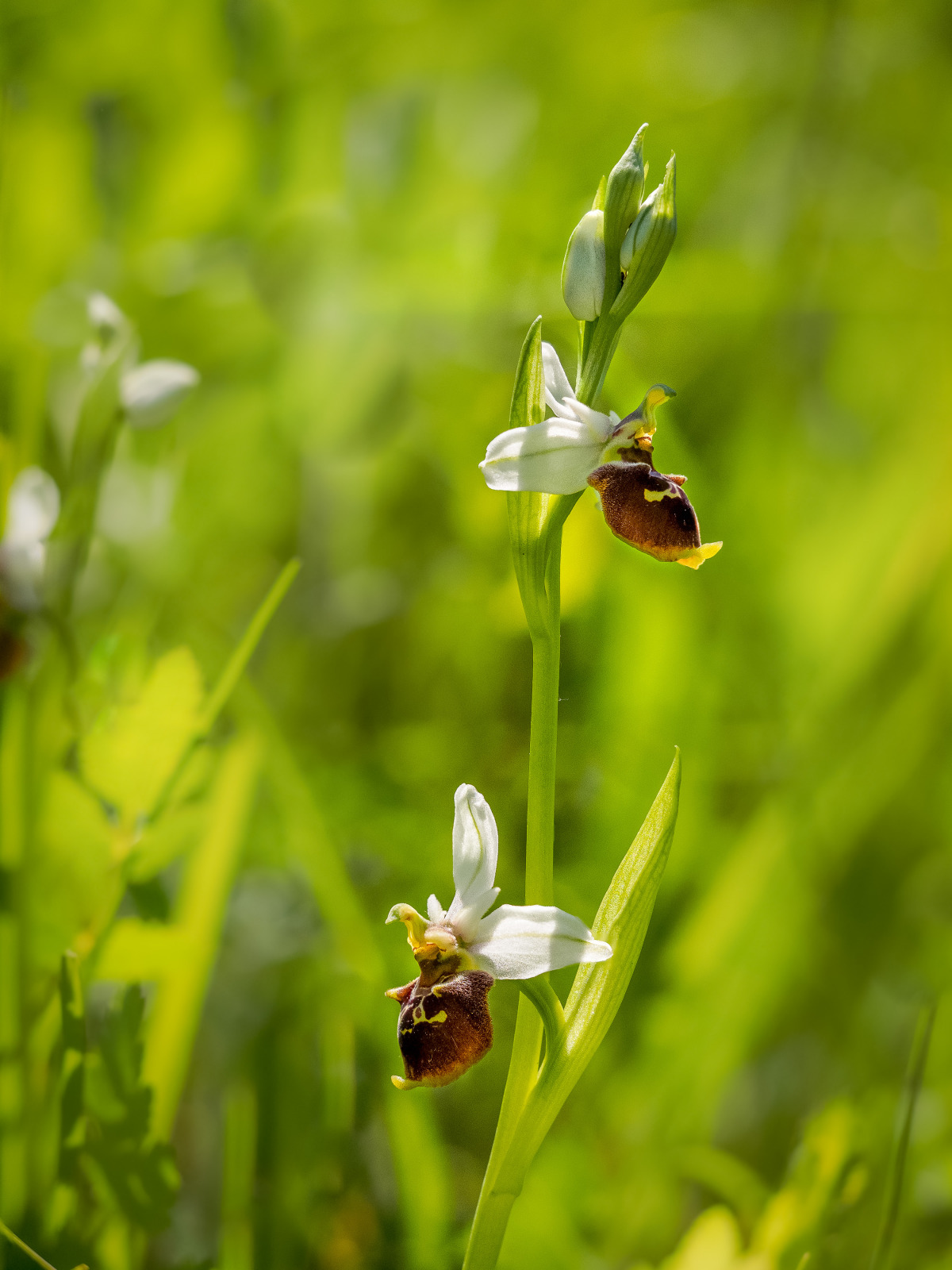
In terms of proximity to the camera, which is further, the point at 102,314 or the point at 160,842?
the point at 102,314

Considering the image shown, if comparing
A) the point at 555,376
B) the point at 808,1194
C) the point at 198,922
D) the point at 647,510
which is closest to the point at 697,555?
the point at 647,510

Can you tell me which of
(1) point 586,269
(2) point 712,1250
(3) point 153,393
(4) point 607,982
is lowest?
(2) point 712,1250

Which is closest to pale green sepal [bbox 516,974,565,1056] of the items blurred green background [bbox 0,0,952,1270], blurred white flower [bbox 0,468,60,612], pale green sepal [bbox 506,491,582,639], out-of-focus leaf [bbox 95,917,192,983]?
pale green sepal [bbox 506,491,582,639]

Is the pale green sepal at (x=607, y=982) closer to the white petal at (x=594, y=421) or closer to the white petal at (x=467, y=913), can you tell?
the white petal at (x=467, y=913)

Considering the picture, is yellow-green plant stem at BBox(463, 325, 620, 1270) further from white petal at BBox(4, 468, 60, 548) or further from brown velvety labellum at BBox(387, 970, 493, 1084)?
white petal at BBox(4, 468, 60, 548)

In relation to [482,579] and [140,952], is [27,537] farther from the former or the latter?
[482,579]

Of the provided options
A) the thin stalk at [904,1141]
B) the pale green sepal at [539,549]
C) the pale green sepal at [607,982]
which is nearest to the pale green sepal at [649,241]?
the pale green sepal at [539,549]

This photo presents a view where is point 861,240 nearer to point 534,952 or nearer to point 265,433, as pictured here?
point 265,433

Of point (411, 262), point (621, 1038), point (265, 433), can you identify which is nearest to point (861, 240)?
point (411, 262)
